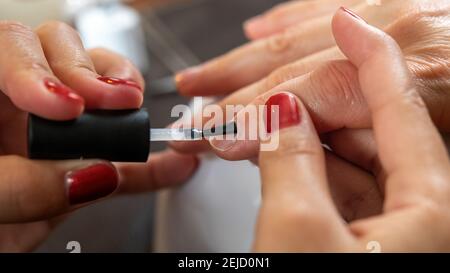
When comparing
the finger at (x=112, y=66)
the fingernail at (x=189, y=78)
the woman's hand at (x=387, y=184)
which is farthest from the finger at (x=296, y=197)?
the fingernail at (x=189, y=78)

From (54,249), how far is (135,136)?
317mm

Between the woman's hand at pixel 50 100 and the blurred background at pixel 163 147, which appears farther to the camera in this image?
the blurred background at pixel 163 147

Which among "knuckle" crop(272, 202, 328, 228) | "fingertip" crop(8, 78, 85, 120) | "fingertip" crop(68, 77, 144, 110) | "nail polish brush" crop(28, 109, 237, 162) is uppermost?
"fingertip" crop(68, 77, 144, 110)

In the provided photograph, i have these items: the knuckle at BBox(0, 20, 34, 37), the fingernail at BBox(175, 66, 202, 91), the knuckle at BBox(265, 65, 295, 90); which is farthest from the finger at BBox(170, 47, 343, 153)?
the knuckle at BBox(0, 20, 34, 37)

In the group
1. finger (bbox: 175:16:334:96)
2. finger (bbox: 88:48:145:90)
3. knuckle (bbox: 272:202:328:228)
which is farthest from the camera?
finger (bbox: 175:16:334:96)

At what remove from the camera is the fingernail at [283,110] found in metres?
0.40

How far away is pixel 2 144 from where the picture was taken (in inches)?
22.0

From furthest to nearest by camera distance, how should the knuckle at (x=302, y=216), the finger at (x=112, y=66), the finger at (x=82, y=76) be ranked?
the finger at (x=112, y=66) < the finger at (x=82, y=76) < the knuckle at (x=302, y=216)

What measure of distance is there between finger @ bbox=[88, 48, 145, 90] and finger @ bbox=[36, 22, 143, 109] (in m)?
0.05

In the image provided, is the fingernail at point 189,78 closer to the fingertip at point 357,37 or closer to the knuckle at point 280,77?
the knuckle at point 280,77

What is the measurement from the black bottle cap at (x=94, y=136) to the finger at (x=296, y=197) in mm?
111

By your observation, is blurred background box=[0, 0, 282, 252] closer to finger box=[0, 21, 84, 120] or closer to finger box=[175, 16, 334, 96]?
finger box=[175, 16, 334, 96]

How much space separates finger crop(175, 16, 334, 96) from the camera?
66 centimetres

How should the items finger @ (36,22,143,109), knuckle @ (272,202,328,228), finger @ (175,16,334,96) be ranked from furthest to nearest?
finger @ (175,16,334,96)
finger @ (36,22,143,109)
knuckle @ (272,202,328,228)
